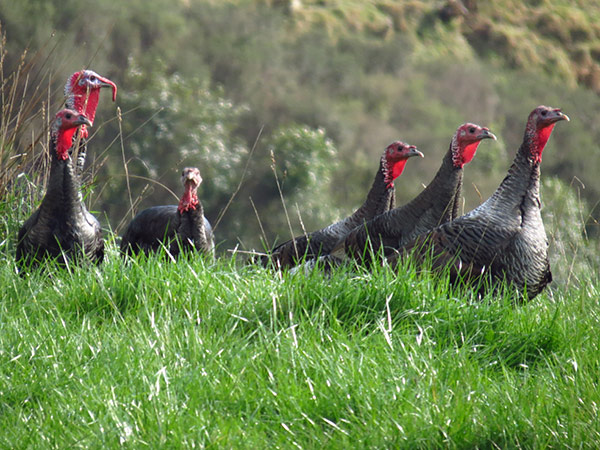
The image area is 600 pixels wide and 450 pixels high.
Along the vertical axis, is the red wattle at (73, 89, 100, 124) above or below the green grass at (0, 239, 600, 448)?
above

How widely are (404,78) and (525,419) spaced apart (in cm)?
1539

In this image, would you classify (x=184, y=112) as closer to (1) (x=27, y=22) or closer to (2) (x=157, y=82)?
(2) (x=157, y=82)

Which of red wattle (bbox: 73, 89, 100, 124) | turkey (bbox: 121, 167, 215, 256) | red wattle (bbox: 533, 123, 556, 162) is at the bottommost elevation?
turkey (bbox: 121, 167, 215, 256)

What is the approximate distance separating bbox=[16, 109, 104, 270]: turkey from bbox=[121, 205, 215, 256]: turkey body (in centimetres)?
33

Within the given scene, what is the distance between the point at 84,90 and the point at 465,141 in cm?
241

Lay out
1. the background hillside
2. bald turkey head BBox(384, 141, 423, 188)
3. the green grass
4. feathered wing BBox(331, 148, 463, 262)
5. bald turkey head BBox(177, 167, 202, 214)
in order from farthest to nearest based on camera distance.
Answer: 1. the background hillside
2. bald turkey head BBox(384, 141, 423, 188)
3. feathered wing BBox(331, 148, 463, 262)
4. bald turkey head BBox(177, 167, 202, 214)
5. the green grass

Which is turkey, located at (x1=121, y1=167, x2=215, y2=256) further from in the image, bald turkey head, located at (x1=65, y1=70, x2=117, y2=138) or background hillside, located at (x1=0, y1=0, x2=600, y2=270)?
background hillside, located at (x1=0, y1=0, x2=600, y2=270)

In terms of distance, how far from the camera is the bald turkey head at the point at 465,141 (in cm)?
462

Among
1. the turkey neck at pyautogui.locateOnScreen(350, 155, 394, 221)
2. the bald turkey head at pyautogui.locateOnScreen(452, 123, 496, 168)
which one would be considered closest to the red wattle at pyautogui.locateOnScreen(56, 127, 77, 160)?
the turkey neck at pyautogui.locateOnScreen(350, 155, 394, 221)

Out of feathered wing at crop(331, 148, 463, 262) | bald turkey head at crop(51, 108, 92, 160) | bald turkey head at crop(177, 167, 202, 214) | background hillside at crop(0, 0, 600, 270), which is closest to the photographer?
bald turkey head at crop(51, 108, 92, 160)

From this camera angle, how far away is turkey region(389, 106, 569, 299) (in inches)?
153

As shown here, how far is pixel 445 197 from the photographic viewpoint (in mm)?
4633

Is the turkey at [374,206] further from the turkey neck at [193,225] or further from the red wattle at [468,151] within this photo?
the turkey neck at [193,225]

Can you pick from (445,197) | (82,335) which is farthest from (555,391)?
(445,197)
